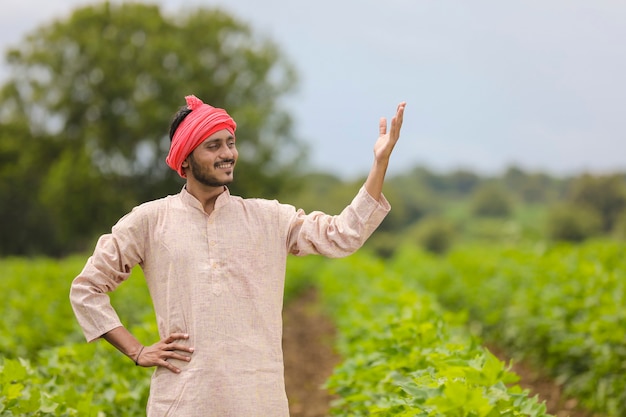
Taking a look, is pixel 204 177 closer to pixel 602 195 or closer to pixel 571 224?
pixel 571 224

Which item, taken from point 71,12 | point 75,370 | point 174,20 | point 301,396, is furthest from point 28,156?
point 75,370

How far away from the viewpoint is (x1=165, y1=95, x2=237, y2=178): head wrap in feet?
11.9

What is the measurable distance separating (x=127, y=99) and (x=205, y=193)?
35232 millimetres

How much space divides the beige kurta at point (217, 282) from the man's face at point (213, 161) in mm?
130

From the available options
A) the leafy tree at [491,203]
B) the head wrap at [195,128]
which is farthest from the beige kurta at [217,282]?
the leafy tree at [491,203]

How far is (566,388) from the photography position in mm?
8195

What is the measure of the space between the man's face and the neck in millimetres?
45

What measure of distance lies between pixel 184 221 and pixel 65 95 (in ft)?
124

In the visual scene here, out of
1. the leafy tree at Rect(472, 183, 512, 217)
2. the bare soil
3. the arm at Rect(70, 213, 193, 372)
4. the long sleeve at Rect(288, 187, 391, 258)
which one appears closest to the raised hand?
the long sleeve at Rect(288, 187, 391, 258)

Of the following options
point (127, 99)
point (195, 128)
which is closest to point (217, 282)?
point (195, 128)

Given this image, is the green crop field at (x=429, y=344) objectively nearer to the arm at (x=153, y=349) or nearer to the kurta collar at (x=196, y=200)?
the arm at (x=153, y=349)

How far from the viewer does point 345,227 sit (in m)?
3.57

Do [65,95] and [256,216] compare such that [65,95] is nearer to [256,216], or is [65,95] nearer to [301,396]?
[301,396]

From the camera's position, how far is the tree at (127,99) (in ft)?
119
